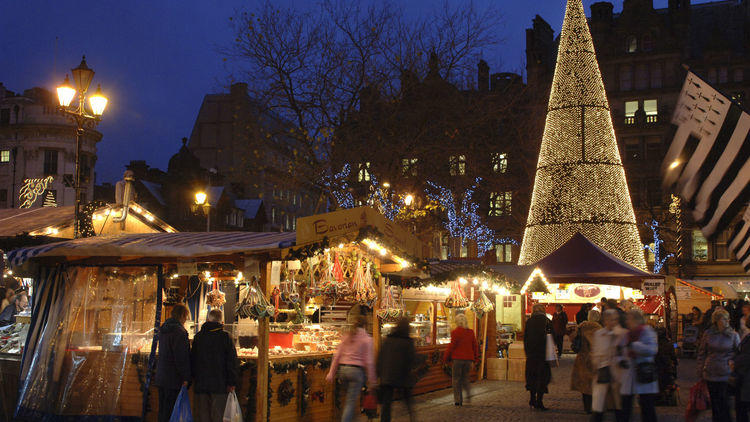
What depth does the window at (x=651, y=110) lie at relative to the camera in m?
53.5

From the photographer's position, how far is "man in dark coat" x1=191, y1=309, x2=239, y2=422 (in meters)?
9.84

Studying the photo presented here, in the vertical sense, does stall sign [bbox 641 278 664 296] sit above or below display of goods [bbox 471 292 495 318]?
above

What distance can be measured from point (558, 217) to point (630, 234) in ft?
7.71

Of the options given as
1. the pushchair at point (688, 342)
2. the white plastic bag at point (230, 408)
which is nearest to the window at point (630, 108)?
the pushchair at point (688, 342)

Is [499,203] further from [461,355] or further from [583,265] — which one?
[461,355]

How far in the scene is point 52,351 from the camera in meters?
11.7

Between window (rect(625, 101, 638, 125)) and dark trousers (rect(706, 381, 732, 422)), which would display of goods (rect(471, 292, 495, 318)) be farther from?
window (rect(625, 101, 638, 125))

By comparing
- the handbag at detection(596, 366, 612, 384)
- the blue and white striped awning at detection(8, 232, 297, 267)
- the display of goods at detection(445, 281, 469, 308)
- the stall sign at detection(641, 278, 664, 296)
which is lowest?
the handbag at detection(596, 366, 612, 384)

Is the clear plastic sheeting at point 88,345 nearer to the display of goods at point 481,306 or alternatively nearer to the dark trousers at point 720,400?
the dark trousers at point 720,400

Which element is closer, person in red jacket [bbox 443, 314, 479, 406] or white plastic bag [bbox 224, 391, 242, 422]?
white plastic bag [bbox 224, 391, 242, 422]

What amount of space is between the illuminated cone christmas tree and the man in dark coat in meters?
17.4

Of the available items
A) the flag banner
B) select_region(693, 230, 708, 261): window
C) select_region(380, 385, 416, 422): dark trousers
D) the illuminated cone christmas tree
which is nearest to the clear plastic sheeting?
select_region(380, 385, 416, 422): dark trousers

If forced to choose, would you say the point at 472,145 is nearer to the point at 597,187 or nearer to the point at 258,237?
the point at 597,187

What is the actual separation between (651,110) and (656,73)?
2.58 m
